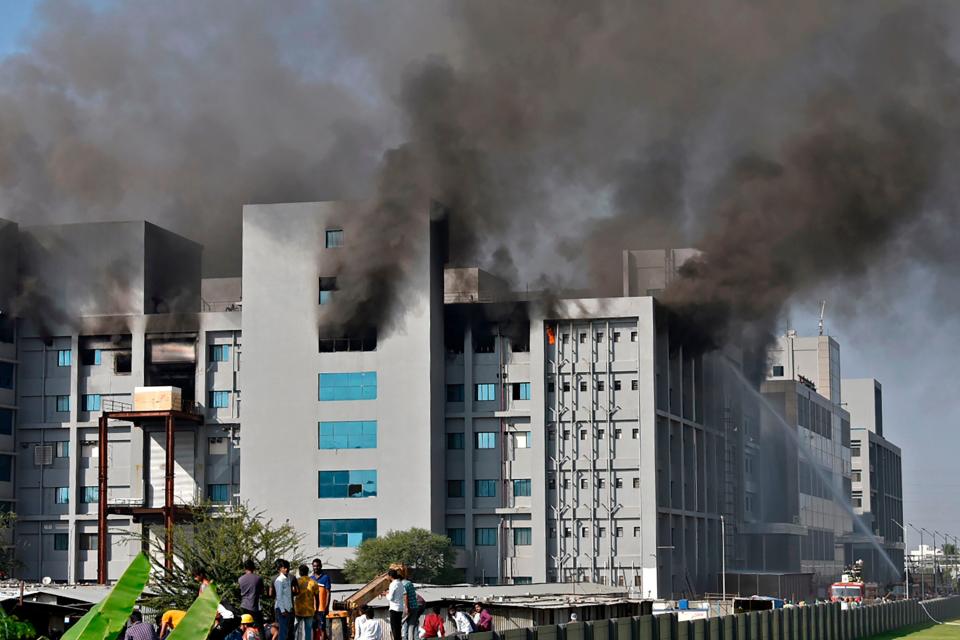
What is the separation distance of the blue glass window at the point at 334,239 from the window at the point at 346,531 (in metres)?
18.7

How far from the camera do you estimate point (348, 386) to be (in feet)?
341

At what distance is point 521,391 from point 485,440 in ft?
13.7

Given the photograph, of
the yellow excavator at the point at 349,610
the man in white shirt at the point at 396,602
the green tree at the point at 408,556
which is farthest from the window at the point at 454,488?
the man in white shirt at the point at 396,602

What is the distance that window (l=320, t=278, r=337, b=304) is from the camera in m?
105

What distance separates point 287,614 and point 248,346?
259 ft

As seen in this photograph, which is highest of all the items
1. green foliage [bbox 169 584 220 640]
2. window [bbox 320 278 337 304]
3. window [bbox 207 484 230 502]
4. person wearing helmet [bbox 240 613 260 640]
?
window [bbox 320 278 337 304]

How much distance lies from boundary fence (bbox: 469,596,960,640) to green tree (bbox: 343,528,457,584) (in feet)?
104

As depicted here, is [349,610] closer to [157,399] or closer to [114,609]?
[114,609]

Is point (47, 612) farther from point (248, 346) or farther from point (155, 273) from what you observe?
Answer: point (155, 273)

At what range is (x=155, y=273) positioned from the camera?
4481 inches

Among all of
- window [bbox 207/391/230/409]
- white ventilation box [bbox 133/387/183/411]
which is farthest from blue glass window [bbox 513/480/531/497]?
white ventilation box [bbox 133/387/183/411]

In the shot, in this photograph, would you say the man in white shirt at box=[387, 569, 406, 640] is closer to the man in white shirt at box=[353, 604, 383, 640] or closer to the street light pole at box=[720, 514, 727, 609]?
the man in white shirt at box=[353, 604, 383, 640]

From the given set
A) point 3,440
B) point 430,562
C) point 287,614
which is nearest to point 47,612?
point 287,614

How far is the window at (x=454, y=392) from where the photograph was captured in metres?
108
